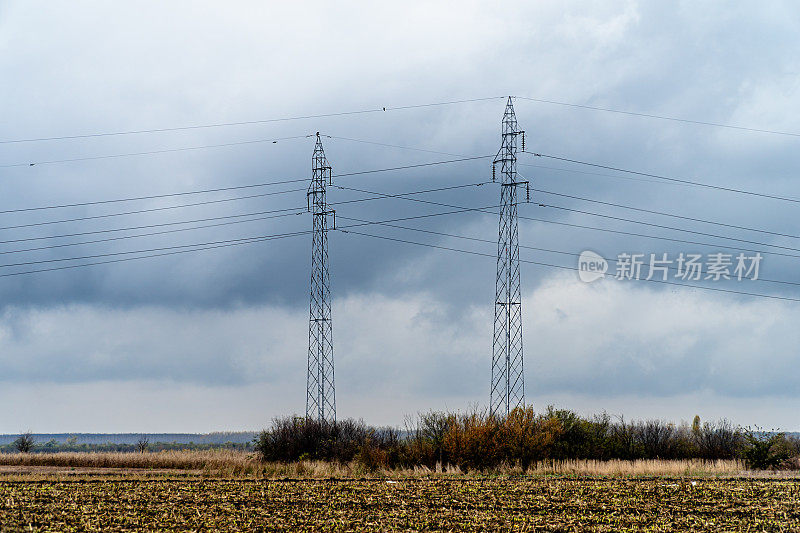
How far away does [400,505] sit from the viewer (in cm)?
2020

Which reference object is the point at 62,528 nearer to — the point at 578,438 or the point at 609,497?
the point at 609,497

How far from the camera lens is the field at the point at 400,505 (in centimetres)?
1747

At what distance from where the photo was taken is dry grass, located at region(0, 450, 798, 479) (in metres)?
31.6

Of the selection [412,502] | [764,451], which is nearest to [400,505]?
[412,502]

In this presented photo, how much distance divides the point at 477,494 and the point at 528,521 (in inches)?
187

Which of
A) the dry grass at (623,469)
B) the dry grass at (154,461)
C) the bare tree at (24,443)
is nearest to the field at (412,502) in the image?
the dry grass at (623,469)

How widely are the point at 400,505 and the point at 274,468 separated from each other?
15.0 meters

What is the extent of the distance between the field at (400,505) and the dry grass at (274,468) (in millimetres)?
4963

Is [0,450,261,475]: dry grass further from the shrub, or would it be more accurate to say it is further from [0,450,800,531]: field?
the shrub

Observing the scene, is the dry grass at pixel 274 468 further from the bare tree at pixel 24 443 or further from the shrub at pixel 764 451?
the bare tree at pixel 24 443

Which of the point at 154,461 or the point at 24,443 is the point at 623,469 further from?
the point at 24,443

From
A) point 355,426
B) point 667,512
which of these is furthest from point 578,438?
point 667,512

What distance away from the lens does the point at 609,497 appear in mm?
22000

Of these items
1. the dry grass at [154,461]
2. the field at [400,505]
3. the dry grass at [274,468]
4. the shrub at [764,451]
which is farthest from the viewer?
the shrub at [764,451]
